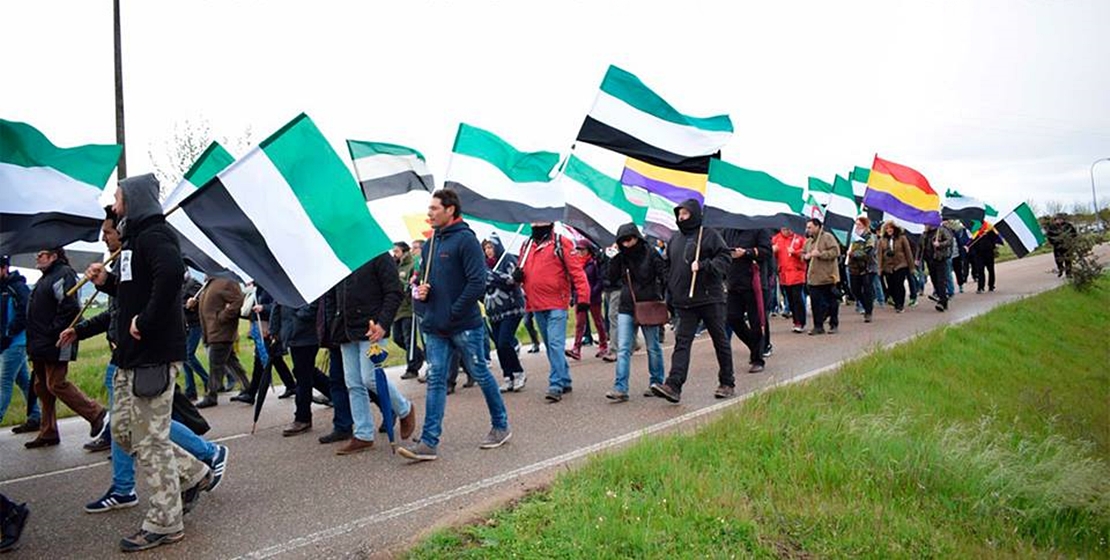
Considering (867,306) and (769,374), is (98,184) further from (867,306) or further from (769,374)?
(867,306)

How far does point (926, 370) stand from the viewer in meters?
9.84

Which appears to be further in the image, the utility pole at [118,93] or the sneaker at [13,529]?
the utility pole at [118,93]

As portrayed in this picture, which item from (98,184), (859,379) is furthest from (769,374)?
(98,184)

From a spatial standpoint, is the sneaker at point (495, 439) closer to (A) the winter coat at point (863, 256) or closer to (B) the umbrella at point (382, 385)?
(B) the umbrella at point (382, 385)

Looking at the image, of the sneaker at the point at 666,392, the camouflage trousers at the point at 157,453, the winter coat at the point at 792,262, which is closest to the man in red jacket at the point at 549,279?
the sneaker at the point at 666,392

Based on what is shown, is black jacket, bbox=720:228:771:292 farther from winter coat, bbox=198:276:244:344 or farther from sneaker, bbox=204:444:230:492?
sneaker, bbox=204:444:230:492

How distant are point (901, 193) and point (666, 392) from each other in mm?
9057

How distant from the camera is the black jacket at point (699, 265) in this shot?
834 cm

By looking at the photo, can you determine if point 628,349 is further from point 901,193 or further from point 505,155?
point 901,193

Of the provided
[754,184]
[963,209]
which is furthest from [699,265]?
[963,209]

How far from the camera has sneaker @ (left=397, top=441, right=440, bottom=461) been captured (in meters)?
6.31

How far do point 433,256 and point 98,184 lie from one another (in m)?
3.33

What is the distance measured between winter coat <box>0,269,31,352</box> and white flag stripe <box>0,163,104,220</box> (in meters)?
1.42

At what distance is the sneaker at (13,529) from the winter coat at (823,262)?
11.4 m
